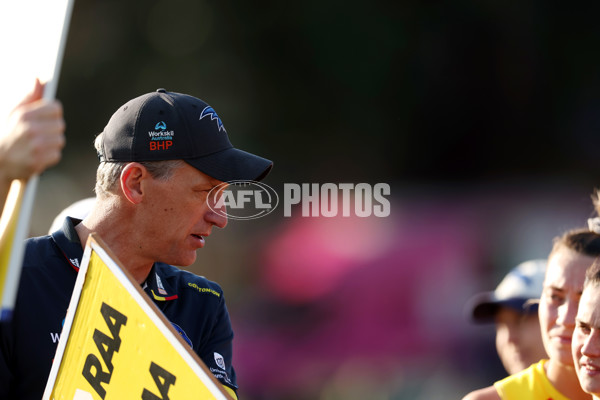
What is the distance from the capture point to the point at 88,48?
5.80 m

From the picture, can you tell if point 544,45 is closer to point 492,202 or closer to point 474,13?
point 474,13

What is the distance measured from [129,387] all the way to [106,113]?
431cm

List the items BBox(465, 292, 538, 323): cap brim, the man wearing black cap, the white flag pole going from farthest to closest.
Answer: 1. BBox(465, 292, 538, 323): cap brim
2. the man wearing black cap
3. the white flag pole

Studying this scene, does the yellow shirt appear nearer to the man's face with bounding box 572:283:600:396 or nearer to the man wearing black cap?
the man's face with bounding box 572:283:600:396

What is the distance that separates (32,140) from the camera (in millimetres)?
1316

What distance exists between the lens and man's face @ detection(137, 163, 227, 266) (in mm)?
2207

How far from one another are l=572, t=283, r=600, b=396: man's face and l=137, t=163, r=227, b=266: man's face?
3.62 ft

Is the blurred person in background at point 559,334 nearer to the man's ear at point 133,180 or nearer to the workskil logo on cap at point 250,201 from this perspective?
the man's ear at point 133,180

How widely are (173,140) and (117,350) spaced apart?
72cm

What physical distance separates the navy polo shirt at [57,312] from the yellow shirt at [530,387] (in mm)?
913

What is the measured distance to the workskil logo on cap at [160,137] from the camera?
2.20 metres

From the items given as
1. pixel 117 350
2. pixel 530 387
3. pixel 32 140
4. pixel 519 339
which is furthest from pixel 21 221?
pixel 519 339

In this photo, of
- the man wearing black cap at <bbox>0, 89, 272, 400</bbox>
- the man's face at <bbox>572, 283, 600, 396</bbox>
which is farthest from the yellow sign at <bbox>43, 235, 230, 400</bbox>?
the man's face at <bbox>572, 283, 600, 396</bbox>

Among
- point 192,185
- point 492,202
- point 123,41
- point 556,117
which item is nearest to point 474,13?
point 556,117
